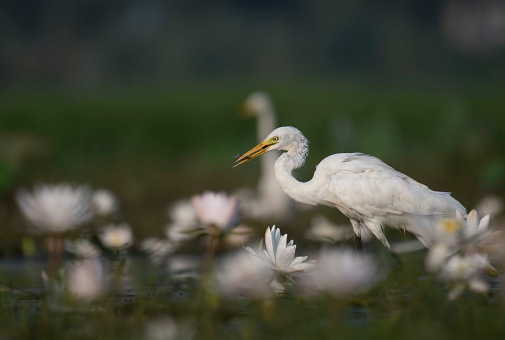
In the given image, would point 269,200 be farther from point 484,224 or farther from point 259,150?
point 484,224

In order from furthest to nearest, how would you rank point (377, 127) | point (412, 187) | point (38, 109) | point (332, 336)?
1. point (38, 109)
2. point (377, 127)
3. point (412, 187)
4. point (332, 336)

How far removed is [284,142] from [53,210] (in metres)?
2.38

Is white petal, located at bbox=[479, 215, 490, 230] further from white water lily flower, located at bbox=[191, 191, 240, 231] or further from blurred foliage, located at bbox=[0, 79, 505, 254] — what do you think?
blurred foliage, located at bbox=[0, 79, 505, 254]

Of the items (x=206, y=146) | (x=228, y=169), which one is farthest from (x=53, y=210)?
(x=206, y=146)

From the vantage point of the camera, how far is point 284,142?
475 centimetres

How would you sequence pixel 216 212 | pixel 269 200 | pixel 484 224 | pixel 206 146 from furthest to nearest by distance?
pixel 206 146 → pixel 269 200 → pixel 484 224 → pixel 216 212

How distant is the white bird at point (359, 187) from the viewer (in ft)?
15.3

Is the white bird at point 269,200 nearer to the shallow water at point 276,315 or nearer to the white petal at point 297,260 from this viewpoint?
the shallow water at point 276,315

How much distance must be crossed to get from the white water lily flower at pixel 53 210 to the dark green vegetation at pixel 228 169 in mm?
636

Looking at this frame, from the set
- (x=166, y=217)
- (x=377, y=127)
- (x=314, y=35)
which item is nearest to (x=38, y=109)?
(x=377, y=127)

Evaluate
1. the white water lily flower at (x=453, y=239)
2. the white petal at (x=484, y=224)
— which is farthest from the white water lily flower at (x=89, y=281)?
the white petal at (x=484, y=224)

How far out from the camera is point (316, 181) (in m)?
4.78

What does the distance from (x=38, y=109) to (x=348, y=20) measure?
38.5 m

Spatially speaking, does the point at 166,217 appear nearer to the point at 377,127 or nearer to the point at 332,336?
the point at 377,127
